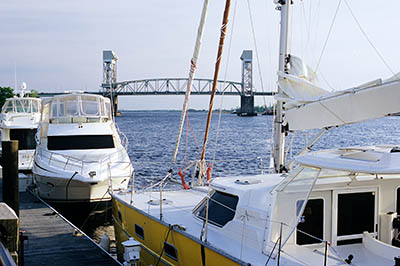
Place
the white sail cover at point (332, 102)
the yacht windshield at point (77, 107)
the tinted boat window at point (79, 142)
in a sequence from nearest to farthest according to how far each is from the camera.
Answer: the white sail cover at point (332, 102) → the tinted boat window at point (79, 142) → the yacht windshield at point (77, 107)

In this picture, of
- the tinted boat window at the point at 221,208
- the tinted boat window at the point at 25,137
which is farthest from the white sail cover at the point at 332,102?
the tinted boat window at the point at 25,137

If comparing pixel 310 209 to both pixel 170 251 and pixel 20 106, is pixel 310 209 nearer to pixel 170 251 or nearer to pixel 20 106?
pixel 170 251

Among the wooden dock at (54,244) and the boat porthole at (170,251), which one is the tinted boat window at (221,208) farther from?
the wooden dock at (54,244)

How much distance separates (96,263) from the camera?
9547 millimetres

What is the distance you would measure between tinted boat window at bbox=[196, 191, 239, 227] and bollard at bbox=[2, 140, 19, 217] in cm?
405

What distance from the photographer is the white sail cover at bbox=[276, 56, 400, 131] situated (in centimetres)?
709

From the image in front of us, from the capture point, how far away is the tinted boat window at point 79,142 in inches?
672

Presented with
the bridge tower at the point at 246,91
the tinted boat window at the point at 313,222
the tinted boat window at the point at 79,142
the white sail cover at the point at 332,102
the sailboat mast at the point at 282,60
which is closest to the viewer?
the white sail cover at the point at 332,102

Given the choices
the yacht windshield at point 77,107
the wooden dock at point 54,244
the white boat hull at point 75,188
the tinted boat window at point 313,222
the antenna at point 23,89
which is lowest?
the wooden dock at point 54,244

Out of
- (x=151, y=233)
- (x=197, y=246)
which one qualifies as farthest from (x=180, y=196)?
(x=197, y=246)

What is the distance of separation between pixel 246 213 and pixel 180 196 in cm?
381

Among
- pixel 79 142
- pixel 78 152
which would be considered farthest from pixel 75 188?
pixel 79 142

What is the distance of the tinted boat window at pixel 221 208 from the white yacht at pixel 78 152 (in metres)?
Result: 7.14

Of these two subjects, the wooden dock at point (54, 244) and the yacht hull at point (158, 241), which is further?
the wooden dock at point (54, 244)
